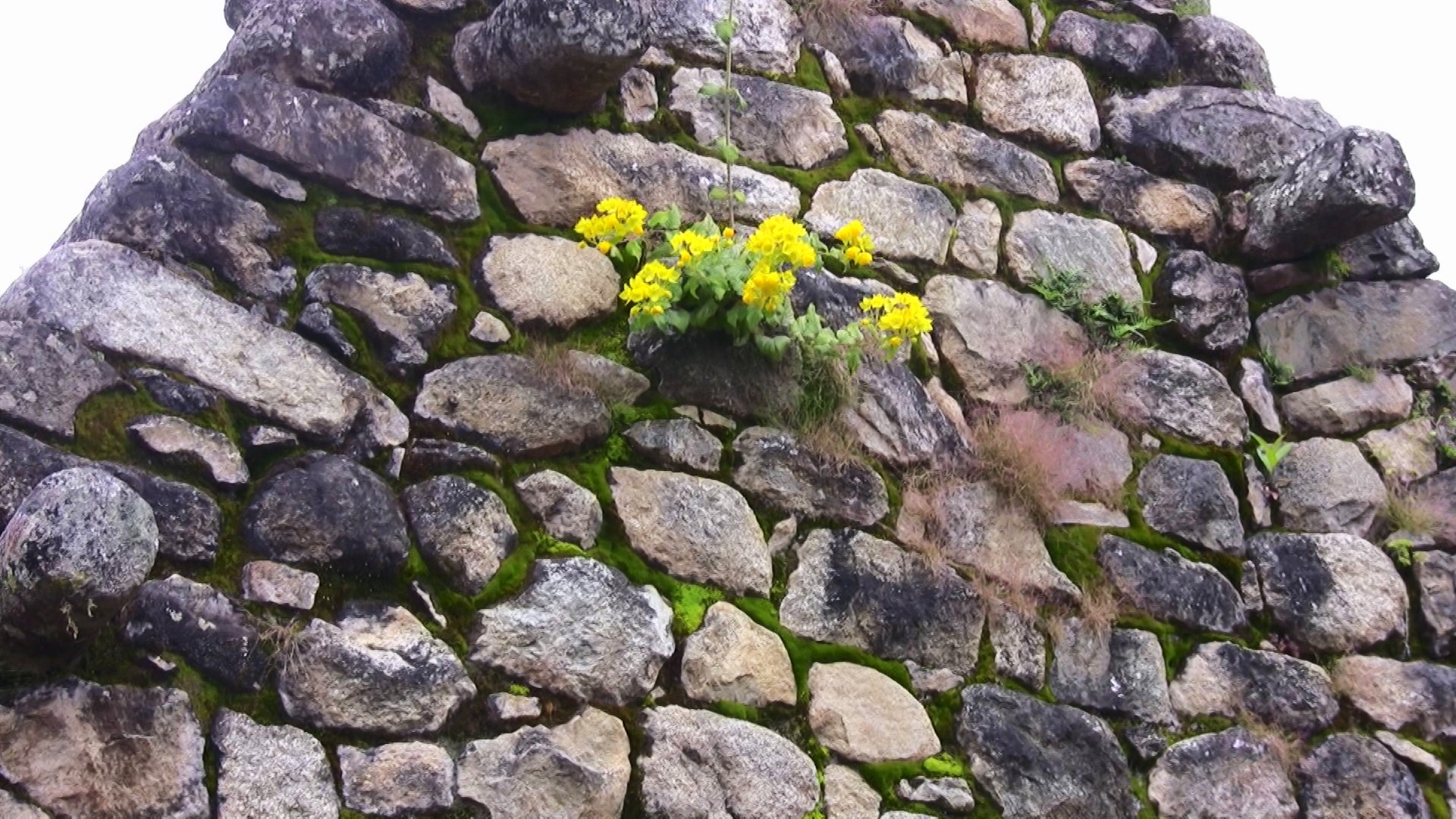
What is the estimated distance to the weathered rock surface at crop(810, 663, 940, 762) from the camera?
2645 millimetres

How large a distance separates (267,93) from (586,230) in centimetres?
71

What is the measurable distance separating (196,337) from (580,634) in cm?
90

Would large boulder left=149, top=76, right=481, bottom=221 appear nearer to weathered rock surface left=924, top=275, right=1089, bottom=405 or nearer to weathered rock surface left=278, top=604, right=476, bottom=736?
weathered rock surface left=278, top=604, right=476, bottom=736

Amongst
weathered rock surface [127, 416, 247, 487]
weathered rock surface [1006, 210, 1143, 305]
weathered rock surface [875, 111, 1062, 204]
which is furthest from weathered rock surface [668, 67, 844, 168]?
weathered rock surface [127, 416, 247, 487]

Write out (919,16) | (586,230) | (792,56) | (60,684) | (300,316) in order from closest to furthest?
(60,684)
(300,316)
(586,230)
(792,56)
(919,16)

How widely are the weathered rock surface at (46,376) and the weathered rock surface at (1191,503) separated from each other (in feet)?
7.86

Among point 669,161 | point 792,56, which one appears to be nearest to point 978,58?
point 792,56

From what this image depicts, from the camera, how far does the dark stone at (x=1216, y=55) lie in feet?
13.6

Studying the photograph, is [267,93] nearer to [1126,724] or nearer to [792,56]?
[792,56]

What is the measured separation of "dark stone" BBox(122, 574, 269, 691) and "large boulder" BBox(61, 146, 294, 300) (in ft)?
2.16

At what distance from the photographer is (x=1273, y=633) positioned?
10.7 feet

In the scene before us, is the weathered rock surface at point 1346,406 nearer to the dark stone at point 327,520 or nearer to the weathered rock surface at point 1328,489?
the weathered rock surface at point 1328,489

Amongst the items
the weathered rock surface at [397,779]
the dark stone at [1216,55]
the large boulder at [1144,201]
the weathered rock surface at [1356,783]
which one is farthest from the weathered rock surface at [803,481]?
the dark stone at [1216,55]

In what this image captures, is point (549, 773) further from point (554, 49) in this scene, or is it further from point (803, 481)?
point (554, 49)
